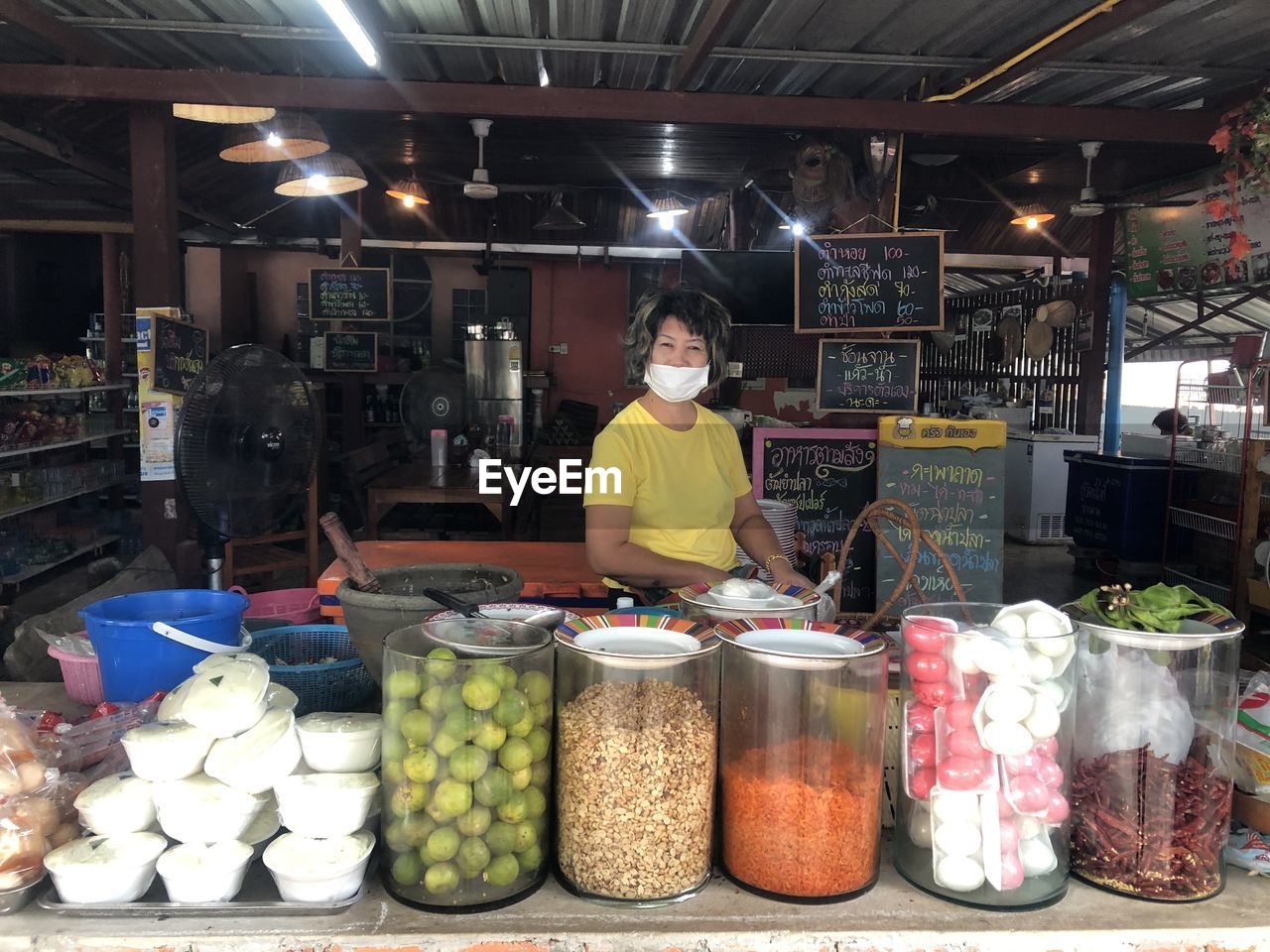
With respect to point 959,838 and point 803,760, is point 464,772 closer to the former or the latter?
point 803,760

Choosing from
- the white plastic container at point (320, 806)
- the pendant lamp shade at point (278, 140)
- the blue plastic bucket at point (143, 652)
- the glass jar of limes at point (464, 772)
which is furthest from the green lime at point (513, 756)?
the pendant lamp shade at point (278, 140)

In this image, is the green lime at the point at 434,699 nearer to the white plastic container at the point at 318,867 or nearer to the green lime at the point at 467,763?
the green lime at the point at 467,763

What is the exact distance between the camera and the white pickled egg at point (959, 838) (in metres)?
1.28

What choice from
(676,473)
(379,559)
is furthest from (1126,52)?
(379,559)

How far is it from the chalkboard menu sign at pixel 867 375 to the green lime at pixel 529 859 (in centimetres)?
425

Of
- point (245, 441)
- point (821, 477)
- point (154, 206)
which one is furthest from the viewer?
point (821, 477)

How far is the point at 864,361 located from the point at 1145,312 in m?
12.0

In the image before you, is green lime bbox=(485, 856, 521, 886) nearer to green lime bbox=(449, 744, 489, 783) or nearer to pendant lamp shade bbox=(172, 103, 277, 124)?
green lime bbox=(449, 744, 489, 783)

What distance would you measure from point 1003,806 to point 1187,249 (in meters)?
6.64

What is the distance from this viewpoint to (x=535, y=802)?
1302mm

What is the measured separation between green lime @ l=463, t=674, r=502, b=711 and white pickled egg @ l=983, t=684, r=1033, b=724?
695mm

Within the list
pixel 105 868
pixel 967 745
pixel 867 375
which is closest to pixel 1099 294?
pixel 867 375

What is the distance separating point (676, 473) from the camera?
8.48 ft

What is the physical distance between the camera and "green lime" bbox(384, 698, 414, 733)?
128cm
